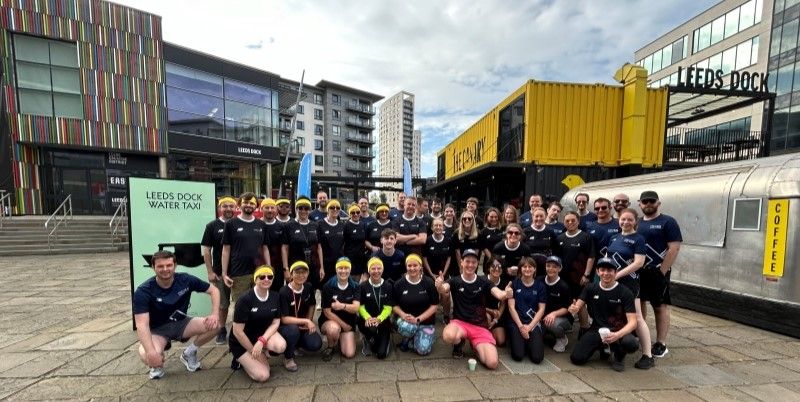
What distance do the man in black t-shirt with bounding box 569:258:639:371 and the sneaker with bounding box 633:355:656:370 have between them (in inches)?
6.9

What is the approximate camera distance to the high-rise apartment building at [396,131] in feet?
386

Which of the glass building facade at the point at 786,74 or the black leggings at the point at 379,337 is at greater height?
the glass building facade at the point at 786,74

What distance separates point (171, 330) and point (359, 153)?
5850 cm

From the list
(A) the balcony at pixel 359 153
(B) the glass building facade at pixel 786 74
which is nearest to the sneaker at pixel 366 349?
(B) the glass building facade at pixel 786 74

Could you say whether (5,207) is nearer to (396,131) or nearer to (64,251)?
(64,251)

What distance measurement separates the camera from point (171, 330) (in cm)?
358

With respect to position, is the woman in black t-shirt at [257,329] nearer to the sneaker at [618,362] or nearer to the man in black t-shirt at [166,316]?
the man in black t-shirt at [166,316]

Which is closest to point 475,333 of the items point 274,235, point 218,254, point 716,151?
point 274,235

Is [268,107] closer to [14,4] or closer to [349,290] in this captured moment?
[14,4]

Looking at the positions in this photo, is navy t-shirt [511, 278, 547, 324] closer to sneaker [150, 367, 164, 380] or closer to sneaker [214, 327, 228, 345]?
sneaker [214, 327, 228, 345]

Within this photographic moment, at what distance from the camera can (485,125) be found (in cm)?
1378

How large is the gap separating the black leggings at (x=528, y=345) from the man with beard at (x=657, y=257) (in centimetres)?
142

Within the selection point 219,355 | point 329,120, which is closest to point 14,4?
point 219,355

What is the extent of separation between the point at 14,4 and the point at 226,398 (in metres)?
22.0
